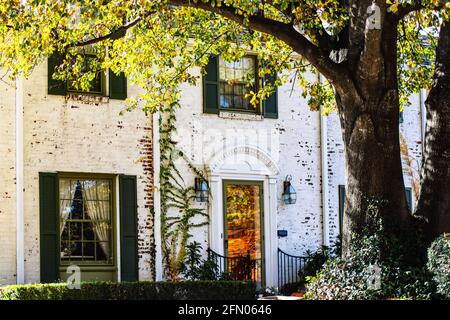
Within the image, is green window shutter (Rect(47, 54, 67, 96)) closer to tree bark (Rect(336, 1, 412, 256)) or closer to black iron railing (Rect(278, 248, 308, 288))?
black iron railing (Rect(278, 248, 308, 288))

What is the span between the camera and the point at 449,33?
52.1ft

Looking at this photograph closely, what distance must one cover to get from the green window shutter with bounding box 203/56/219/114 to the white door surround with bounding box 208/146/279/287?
1014 mm

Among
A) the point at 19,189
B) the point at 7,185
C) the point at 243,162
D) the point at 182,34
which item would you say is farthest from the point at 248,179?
the point at 7,185

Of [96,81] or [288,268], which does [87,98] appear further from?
[288,268]

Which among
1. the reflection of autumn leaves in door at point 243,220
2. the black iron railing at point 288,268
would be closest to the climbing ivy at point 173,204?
the reflection of autumn leaves in door at point 243,220

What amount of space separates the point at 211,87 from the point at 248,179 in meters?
2.21

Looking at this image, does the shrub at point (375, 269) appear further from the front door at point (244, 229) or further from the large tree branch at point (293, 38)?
the front door at point (244, 229)

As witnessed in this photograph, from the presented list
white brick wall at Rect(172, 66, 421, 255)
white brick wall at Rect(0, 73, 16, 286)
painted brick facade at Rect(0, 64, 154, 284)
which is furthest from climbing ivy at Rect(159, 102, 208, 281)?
white brick wall at Rect(0, 73, 16, 286)

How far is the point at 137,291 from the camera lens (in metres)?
17.6

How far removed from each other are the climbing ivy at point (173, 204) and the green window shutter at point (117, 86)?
3.27 feet

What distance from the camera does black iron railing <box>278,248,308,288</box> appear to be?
2206 centimetres

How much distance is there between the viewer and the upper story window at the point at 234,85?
22.0m
